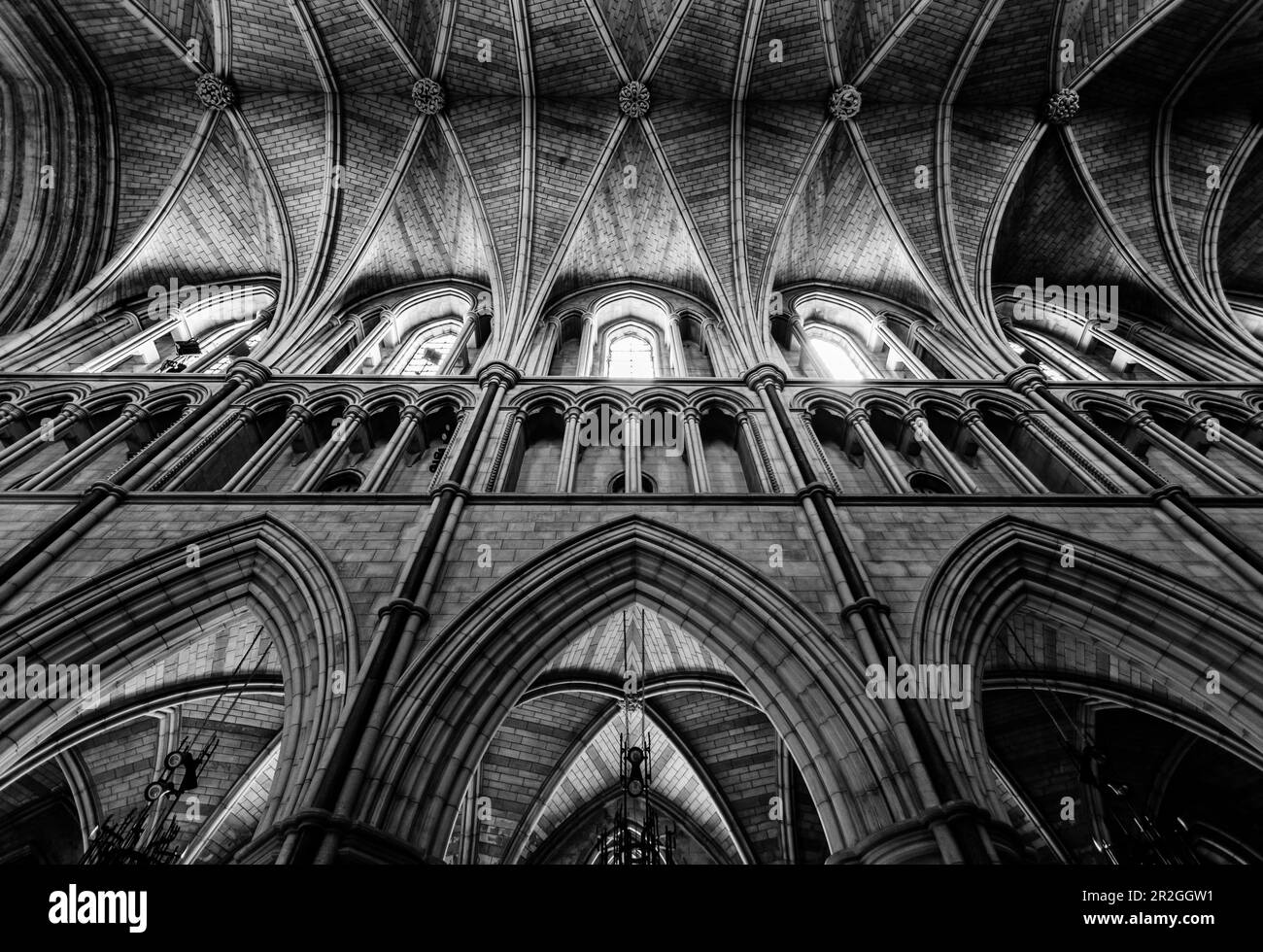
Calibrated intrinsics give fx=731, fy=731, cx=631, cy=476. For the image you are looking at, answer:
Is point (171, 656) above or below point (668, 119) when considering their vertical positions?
below

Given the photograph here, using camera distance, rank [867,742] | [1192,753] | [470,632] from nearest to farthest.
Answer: [867,742]
[470,632]
[1192,753]

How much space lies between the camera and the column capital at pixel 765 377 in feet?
37.7

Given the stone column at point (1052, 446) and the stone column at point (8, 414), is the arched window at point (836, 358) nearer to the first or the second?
the stone column at point (1052, 446)

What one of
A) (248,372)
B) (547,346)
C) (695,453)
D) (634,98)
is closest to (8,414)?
(248,372)

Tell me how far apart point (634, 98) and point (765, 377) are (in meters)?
8.34

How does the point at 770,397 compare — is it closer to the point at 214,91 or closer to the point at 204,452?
the point at 204,452

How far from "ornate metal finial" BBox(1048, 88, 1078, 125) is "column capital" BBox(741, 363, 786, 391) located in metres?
10.3

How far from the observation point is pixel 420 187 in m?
16.4

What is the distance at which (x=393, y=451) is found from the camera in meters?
10.3

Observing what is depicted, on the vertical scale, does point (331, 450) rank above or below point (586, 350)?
below

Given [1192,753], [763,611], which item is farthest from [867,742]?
[1192,753]
